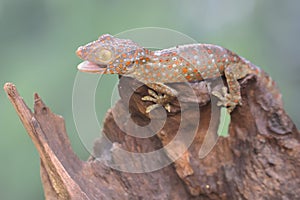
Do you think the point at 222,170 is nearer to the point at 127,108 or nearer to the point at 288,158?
the point at 288,158

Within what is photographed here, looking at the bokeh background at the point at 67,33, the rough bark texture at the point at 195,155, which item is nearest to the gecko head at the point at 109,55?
the rough bark texture at the point at 195,155

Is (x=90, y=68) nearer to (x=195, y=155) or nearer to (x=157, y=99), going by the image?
(x=157, y=99)

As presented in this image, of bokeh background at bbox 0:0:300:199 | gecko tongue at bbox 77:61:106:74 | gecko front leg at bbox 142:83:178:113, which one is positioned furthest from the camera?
bokeh background at bbox 0:0:300:199

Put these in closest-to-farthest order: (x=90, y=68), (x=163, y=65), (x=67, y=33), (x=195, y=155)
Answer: (x=90, y=68) < (x=163, y=65) < (x=195, y=155) < (x=67, y=33)

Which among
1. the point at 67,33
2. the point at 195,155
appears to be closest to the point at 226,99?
the point at 195,155

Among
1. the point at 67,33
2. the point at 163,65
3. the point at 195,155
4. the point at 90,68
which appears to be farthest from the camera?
the point at 67,33

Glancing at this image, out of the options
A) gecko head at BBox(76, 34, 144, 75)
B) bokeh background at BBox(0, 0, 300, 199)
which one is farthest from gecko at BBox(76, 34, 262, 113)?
bokeh background at BBox(0, 0, 300, 199)

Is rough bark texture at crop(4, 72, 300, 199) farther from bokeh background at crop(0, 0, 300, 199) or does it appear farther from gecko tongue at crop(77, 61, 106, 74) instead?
bokeh background at crop(0, 0, 300, 199)
